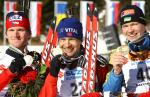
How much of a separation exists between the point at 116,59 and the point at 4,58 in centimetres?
153

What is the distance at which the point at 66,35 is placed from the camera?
5008 millimetres

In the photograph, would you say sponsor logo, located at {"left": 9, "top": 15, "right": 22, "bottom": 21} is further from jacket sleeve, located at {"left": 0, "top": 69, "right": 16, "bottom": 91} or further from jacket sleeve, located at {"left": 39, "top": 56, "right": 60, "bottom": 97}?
jacket sleeve, located at {"left": 39, "top": 56, "right": 60, "bottom": 97}

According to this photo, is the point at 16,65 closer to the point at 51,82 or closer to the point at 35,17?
the point at 51,82

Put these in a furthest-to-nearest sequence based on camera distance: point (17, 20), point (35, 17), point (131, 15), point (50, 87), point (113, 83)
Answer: point (35, 17)
point (17, 20)
point (50, 87)
point (131, 15)
point (113, 83)

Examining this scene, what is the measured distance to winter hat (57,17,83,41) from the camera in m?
5.03

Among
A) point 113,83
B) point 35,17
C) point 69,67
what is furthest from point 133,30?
point 35,17

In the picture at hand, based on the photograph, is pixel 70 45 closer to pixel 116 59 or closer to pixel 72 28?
pixel 72 28

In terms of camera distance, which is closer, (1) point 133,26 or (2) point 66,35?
(1) point 133,26

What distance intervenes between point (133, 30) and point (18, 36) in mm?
1258

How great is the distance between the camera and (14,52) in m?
5.20

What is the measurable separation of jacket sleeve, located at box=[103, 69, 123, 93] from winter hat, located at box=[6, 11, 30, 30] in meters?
1.25

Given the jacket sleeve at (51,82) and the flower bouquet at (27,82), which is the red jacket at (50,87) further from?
the flower bouquet at (27,82)

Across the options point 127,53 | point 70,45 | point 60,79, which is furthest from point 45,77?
point 127,53

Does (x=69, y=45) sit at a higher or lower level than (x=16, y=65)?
higher
